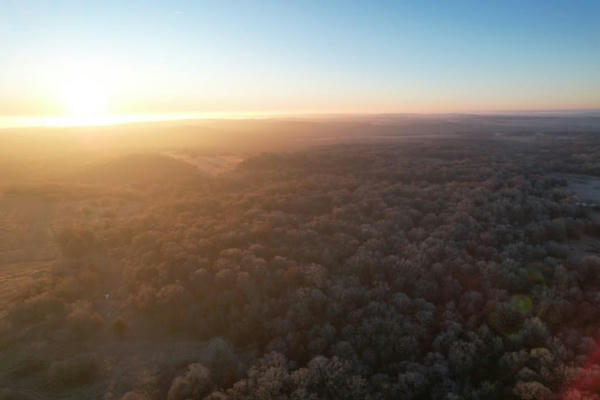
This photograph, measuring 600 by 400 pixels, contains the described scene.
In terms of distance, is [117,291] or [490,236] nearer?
[117,291]

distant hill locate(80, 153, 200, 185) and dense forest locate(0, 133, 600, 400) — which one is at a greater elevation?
distant hill locate(80, 153, 200, 185)

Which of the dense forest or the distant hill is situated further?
the distant hill

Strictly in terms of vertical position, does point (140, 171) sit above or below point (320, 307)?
above

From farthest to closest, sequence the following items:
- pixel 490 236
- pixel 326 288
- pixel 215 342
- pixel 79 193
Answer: pixel 79 193 → pixel 490 236 → pixel 326 288 → pixel 215 342

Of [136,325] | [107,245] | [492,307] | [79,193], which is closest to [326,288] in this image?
[492,307]

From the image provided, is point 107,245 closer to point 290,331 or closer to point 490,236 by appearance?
point 290,331

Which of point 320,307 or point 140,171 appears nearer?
point 320,307

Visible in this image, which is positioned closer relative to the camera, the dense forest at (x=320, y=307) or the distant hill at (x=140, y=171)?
the dense forest at (x=320, y=307)

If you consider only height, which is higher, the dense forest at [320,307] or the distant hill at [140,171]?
the distant hill at [140,171]
